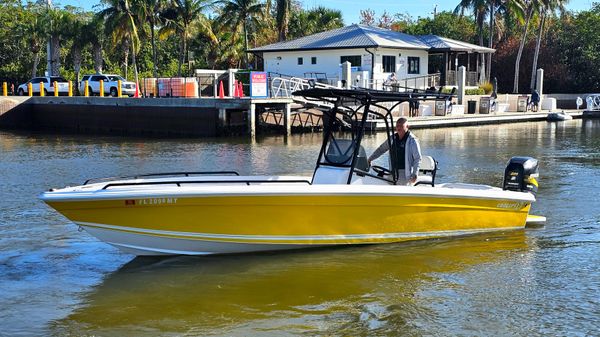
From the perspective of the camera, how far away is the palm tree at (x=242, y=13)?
49656 millimetres

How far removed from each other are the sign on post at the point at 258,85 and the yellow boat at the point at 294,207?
20.6 metres

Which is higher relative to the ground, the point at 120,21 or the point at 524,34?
the point at 120,21

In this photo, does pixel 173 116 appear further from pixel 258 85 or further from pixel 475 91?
pixel 475 91

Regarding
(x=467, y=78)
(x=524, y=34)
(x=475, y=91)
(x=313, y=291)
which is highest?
(x=524, y=34)

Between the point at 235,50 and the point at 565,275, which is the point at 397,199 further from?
the point at 235,50

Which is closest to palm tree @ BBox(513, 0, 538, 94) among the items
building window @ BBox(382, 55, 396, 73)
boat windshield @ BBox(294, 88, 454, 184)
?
building window @ BBox(382, 55, 396, 73)

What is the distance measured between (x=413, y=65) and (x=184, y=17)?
15.8 m

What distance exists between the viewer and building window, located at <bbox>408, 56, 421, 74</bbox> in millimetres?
44312

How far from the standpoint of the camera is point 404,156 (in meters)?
9.71

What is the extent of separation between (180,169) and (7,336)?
1249cm

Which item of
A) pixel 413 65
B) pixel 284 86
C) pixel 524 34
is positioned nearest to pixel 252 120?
pixel 284 86

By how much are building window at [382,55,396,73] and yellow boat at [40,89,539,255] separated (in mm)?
32915

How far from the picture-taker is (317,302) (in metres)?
7.63

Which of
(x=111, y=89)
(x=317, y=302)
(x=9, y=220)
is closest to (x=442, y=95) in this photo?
(x=317, y=302)
